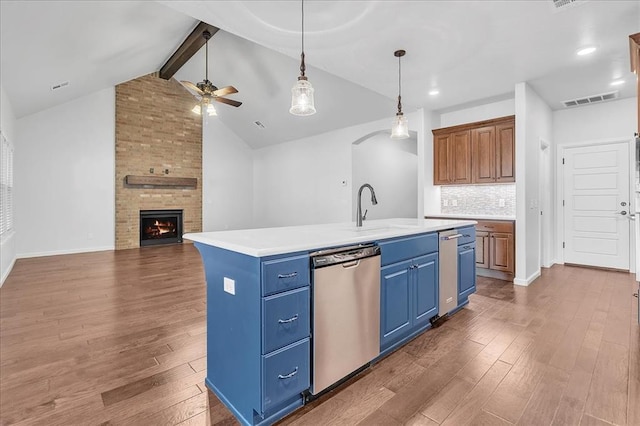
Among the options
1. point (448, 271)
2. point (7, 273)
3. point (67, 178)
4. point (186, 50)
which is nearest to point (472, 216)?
point (448, 271)

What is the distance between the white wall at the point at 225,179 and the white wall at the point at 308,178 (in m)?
0.31

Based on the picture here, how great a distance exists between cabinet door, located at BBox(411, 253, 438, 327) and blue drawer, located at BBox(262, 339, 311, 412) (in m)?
1.20

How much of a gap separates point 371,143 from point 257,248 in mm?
6528

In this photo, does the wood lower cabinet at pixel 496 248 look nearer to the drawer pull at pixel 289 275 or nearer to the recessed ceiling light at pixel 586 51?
the recessed ceiling light at pixel 586 51

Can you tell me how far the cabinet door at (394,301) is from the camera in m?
2.21

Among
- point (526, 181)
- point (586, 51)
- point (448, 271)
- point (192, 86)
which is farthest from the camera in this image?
point (192, 86)

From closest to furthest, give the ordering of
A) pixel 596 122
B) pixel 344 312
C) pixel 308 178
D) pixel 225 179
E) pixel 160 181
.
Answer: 1. pixel 344 312
2. pixel 596 122
3. pixel 160 181
4. pixel 308 178
5. pixel 225 179

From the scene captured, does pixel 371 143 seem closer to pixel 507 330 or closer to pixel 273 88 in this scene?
→ pixel 273 88

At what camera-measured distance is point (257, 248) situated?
4.92 feet

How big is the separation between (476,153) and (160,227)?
24.4 ft

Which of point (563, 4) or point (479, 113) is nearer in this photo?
point (563, 4)

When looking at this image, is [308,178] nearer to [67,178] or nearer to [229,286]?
[67,178]

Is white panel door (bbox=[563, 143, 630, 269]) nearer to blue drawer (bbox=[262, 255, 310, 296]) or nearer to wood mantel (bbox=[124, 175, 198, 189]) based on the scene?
blue drawer (bbox=[262, 255, 310, 296])

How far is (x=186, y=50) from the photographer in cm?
594
